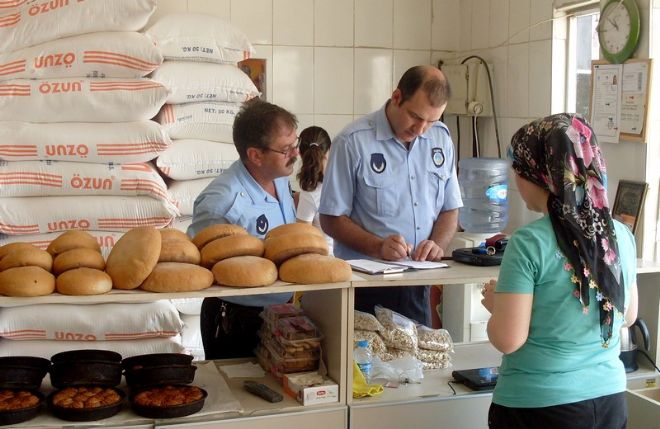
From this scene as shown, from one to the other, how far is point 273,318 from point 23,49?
1.81 meters

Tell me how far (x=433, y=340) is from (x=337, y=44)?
90.4 inches

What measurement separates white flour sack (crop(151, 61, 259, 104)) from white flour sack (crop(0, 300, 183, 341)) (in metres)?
0.94

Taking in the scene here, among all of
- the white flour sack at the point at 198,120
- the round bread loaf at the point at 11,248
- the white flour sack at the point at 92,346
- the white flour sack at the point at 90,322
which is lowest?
the white flour sack at the point at 92,346

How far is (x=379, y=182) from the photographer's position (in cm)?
268

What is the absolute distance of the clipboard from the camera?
1.97 metres

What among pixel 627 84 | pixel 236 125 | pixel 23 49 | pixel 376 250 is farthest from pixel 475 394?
pixel 23 49

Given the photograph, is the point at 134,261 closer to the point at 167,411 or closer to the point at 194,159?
the point at 167,411

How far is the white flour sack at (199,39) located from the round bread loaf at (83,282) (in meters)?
1.96

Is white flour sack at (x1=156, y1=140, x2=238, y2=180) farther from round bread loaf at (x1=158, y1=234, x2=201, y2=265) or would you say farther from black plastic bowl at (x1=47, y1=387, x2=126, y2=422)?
black plastic bowl at (x1=47, y1=387, x2=126, y2=422)

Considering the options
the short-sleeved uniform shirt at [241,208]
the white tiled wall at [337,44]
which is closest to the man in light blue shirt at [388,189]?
the short-sleeved uniform shirt at [241,208]

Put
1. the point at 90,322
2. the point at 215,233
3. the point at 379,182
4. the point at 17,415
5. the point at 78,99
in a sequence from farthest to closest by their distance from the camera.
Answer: the point at 78,99 → the point at 90,322 → the point at 379,182 → the point at 215,233 → the point at 17,415

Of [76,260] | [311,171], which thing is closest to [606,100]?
[311,171]

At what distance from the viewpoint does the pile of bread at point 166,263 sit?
1711 mm

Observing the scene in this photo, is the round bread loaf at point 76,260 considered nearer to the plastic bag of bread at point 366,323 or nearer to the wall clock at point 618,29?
the plastic bag of bread at point 366,323
